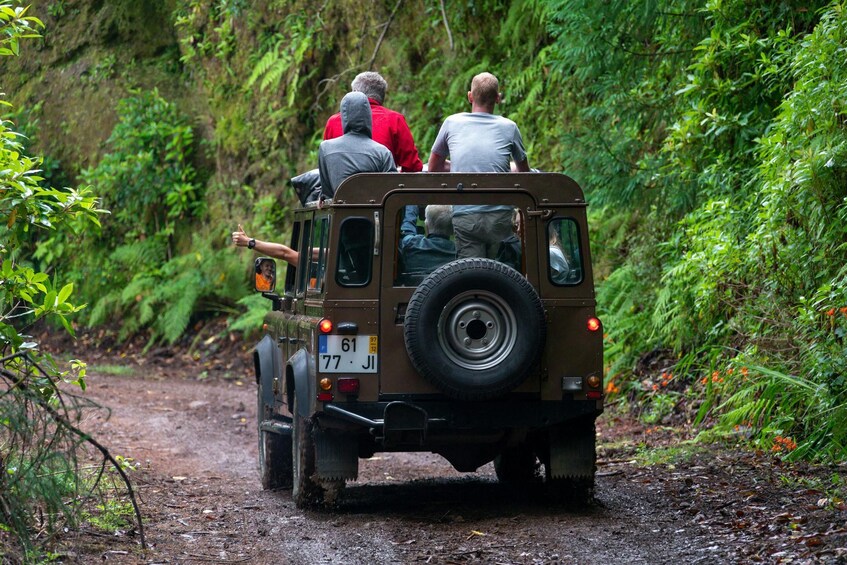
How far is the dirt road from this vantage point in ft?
21.1

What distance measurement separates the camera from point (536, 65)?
16.3 m

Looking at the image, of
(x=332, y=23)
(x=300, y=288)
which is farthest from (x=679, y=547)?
(x=332, y=23)

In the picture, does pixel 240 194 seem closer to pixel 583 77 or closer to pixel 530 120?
pixel 530 120

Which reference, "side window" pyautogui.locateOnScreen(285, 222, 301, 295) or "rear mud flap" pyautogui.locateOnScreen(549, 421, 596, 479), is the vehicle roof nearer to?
Result: "rear mud flap" pyautogui.locateOnScreen(549, 421, 596, 479)

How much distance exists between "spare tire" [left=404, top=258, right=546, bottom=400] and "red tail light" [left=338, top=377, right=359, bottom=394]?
465mm

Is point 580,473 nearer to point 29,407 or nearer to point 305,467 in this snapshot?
point 305,467

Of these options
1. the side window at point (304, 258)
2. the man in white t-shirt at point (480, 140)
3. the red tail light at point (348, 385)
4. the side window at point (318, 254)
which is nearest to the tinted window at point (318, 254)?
the side window at point (318, 254)

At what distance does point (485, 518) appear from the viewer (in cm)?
763

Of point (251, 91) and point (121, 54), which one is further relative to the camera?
point (121, 54)

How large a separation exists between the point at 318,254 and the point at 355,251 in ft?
2.34

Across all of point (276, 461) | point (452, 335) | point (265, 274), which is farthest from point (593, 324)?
point (276, 461)

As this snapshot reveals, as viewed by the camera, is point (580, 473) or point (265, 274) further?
point (265, 274)

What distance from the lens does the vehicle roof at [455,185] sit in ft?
24.9

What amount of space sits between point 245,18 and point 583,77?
11.5 meters
